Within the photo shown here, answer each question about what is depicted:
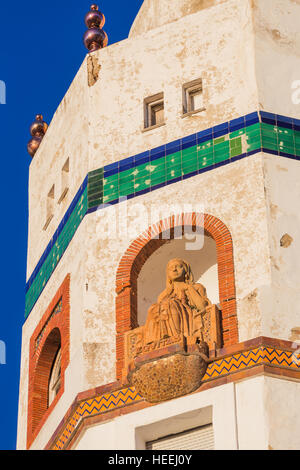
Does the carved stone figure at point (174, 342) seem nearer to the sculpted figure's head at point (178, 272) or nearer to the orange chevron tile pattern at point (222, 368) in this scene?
the sculpted figure's head at point (178, 272)

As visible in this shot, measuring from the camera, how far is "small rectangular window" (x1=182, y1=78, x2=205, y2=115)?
22781mm

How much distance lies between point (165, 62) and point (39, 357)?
4.15 metres

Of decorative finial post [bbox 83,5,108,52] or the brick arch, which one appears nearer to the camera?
the brick arch

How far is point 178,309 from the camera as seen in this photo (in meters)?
20.8

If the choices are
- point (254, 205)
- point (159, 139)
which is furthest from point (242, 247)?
point (159, 139)

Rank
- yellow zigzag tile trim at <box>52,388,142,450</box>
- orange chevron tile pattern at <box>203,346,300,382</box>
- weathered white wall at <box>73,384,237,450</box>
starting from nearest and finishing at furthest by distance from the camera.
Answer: weathered white wall at <box>73,384,237,450</box> → orange chevron tile pattern at <box>203,346,300,382</box> → yellow zigzag tile trim at <box>52,388,142,450</box>

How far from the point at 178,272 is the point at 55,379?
9.10 feet

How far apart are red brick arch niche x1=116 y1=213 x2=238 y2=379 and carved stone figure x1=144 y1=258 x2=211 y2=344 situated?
0.94 ft

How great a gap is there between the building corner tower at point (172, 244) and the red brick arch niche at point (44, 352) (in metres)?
0.03

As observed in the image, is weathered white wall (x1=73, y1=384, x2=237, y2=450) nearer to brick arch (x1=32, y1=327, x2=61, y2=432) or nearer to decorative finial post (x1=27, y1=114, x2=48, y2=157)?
brick arch (x1=32, y1=327, x2=61, y2=432)

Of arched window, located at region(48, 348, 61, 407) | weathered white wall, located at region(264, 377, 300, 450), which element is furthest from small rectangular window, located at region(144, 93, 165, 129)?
weathered white wall, located at region(264, 377, 300, 450)

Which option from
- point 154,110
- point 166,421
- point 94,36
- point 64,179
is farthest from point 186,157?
point 166,421

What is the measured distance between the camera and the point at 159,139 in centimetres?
2264

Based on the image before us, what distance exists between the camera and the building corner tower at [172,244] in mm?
20234
